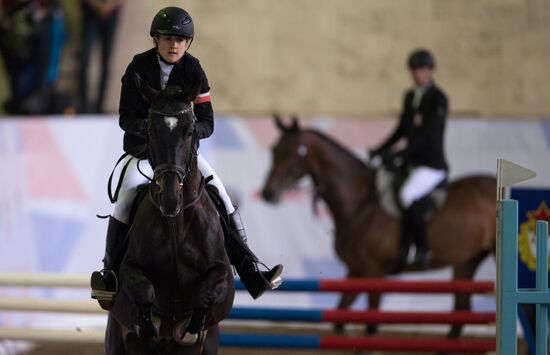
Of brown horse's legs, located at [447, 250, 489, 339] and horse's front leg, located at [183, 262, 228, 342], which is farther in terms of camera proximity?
brown horse's legs, located at [447, 250, 489, 339]

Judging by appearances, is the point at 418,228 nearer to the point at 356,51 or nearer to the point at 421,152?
the point at 421,152

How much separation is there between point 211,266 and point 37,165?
5751 millimetres

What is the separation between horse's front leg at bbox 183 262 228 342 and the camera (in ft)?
14.3

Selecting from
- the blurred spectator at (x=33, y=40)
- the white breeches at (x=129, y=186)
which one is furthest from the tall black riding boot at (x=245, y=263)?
the blurred spectator at (x=33, y=40)

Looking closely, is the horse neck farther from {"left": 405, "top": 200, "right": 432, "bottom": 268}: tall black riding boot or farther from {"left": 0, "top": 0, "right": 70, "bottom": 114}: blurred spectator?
{"left": 0, "top": 0, "right": 70, "bottom": 114}: blurred spectator

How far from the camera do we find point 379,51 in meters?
11.9

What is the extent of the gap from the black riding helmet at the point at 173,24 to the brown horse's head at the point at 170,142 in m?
0.26

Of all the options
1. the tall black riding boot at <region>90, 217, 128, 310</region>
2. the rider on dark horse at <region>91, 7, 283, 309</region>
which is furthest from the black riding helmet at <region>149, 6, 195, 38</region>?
the tall black riding boot at <region>90, 217, 128, 310</region>

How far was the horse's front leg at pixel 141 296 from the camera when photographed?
4273mm

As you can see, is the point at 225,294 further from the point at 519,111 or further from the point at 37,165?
the point at 519,111

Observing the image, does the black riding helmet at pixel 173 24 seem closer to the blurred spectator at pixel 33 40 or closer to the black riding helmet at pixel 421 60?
the black riding helmet at pixel 421 60

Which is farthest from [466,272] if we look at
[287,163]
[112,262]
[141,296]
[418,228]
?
[141,296]

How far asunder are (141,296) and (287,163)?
4.87m

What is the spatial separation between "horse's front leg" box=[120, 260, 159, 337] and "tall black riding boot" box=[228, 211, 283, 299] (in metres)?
0.59
